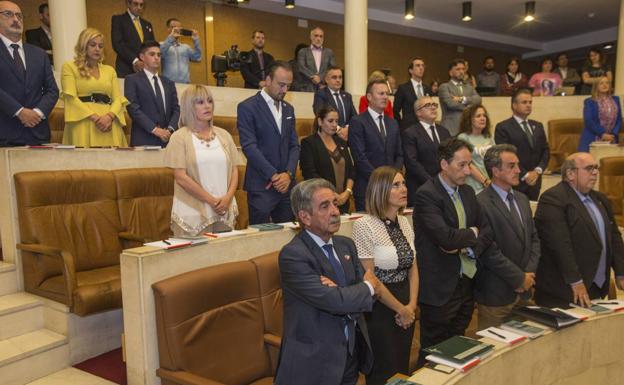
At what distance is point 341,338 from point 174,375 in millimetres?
659

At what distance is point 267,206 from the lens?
329 cm

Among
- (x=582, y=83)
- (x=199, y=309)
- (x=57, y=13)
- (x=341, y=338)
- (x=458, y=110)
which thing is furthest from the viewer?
(x=582, y=83)

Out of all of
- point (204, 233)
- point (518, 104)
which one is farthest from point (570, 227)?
point (204, 233)

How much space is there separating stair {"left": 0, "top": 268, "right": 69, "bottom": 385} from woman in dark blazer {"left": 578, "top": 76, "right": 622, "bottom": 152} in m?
5.58

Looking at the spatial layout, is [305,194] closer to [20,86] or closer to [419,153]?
[419,153]

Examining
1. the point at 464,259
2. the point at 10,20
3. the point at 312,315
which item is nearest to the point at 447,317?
the point at 464,259

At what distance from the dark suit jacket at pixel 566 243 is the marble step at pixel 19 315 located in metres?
2.85

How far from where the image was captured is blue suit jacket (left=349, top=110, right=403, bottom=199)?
12.8 ft

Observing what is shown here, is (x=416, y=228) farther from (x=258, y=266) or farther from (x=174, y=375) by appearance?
(x=174, y=375)

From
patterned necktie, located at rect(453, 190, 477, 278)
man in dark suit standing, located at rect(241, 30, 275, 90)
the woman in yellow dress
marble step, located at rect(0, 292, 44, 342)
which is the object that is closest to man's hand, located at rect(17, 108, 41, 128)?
the woman in yellow dress

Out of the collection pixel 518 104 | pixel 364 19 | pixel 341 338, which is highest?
pixel 364 19

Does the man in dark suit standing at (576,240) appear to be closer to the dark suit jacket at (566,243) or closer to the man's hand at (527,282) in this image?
the dark suit jacket at (566,243)

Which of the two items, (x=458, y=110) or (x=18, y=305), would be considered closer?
(x=18, y=305)

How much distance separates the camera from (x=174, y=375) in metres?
2.05
